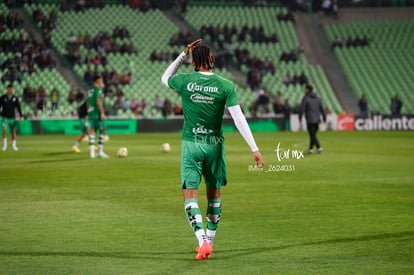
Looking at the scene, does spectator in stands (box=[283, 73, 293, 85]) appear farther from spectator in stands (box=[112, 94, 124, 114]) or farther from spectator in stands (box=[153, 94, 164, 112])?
spectator in stands (box=[112, 94, 124, 114])

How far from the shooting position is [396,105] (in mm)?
51781

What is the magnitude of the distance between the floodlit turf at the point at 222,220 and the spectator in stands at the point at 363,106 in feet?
91.9

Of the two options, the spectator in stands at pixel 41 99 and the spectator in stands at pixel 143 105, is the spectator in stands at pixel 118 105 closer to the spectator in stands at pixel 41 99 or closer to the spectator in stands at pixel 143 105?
the spectator in stands at pixel 143 105

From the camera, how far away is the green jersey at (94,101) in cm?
2627

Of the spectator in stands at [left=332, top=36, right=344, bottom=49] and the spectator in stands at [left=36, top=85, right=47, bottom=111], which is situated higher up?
the spectator in stands at [left=332, top=36, right=344, bottom=49]

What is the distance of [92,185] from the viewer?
59.0 feet

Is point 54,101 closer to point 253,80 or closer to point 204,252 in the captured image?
point 253,80

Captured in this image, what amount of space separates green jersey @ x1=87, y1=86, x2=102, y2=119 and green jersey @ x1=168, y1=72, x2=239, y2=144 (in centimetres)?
1696

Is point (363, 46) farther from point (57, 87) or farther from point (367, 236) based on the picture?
point (367, 236)

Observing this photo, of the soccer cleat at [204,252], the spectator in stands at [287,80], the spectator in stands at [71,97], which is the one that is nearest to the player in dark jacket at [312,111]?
the soccer cleat at [204,252]

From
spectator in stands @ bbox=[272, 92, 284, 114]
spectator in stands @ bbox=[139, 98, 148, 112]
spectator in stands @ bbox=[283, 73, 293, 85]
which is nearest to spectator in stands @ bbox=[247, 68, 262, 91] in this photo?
spectator in stands @ bbox=[283, 73, 293, 85]

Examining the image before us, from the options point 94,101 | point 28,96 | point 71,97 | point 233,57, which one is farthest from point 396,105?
point 94,101

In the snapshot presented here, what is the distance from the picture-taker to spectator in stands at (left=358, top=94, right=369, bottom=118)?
2035 inches

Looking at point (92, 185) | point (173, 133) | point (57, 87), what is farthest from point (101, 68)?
point (92, 185)
